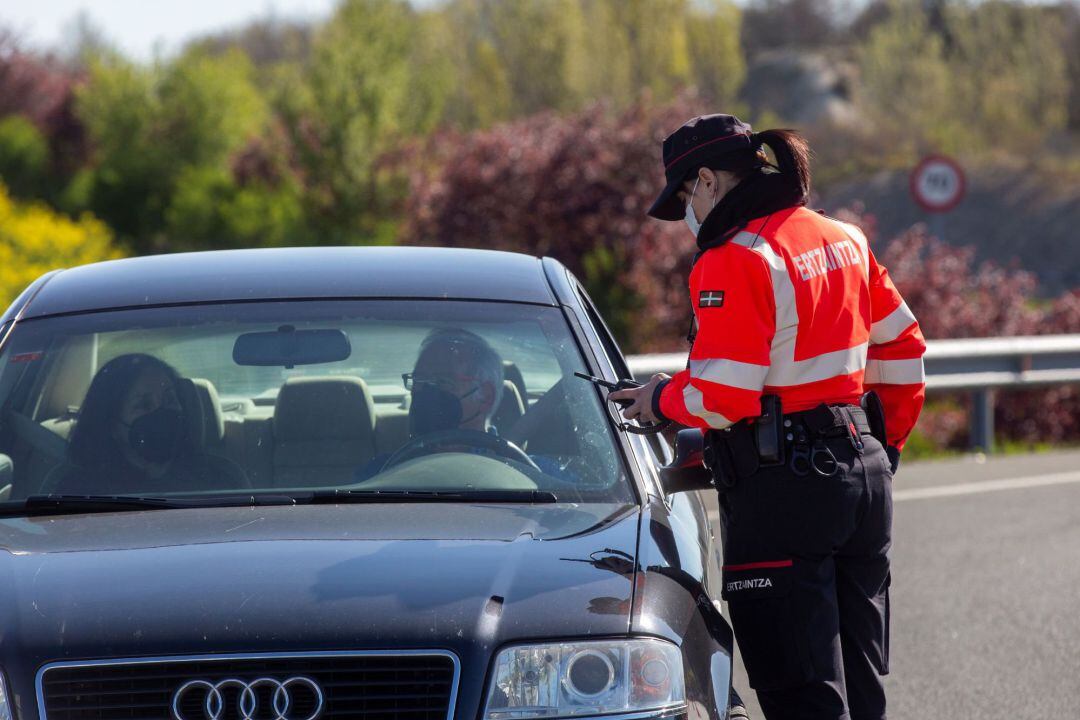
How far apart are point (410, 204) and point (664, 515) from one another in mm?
16018

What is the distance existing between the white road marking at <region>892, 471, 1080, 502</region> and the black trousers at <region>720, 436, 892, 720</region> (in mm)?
5719

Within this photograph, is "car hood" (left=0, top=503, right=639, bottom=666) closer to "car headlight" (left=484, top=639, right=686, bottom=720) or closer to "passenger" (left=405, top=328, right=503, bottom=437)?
"car headlight" (left=484, top=639, right=686, bottom=720)

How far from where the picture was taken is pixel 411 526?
321 cm

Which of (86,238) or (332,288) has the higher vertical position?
(332,288)

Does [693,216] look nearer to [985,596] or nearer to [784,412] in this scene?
[784,412]

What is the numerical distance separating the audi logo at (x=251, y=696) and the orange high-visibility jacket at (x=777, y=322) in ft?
3.96

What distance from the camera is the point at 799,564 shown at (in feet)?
11.6

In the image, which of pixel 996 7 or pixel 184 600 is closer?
pixel 184 600

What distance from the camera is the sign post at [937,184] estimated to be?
566 inches

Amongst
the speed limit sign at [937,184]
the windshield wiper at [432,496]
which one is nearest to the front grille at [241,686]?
the windshield wiper at [432,496]

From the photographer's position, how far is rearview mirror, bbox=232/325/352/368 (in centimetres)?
389

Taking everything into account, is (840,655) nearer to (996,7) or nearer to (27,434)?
(27,434)

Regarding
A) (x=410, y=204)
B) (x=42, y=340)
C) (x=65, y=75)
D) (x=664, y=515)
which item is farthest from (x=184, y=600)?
(x=65, y=75)

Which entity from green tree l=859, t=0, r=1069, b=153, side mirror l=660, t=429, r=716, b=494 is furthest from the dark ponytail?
green tree l=859, t=0, r=1069, b=153
